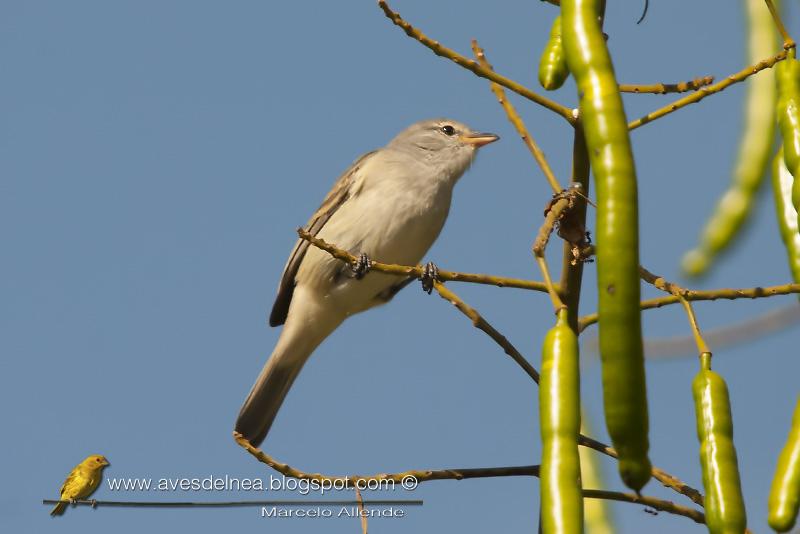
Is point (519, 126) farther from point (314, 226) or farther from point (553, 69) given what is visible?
point (314, 226)

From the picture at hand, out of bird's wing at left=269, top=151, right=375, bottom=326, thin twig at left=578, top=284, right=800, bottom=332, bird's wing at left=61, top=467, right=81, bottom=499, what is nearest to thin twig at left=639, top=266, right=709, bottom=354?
thin twig at left=578, top=284, right=800, bottom=332

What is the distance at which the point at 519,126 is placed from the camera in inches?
119

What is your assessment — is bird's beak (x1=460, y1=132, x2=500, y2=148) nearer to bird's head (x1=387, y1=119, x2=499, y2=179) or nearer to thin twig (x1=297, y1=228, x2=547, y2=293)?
bird's head (x1=387, y1=119, x2=499, y2=179)

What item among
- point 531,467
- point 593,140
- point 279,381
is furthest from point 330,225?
point 593,140

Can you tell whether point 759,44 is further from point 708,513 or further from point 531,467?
point 708,513

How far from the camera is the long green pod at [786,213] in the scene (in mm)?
2477

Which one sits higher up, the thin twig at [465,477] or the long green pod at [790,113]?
the long green pod at [790,113]

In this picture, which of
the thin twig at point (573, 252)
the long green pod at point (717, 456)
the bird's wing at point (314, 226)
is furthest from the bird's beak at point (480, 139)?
the long green pod at point (717, 456)

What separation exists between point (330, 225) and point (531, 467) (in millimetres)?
3816

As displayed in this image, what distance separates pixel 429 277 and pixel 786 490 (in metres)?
1.25

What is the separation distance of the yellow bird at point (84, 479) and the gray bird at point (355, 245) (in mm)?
1251

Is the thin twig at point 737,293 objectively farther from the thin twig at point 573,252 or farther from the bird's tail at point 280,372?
the bird's tail at point 280,372

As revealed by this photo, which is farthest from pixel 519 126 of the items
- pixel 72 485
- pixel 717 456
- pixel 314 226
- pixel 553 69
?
pixel 314 226

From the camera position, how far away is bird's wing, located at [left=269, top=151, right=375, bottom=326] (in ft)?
21.4
